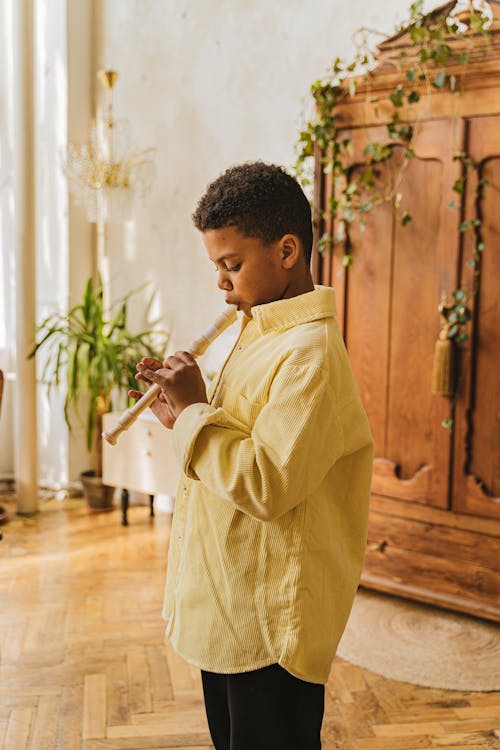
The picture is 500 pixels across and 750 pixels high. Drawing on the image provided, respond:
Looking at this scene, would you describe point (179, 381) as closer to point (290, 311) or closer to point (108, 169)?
point (290, 311)

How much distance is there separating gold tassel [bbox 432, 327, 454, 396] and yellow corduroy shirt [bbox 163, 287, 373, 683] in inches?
65.1

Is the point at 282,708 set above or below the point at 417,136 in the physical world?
below

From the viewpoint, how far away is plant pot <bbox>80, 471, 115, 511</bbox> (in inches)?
179

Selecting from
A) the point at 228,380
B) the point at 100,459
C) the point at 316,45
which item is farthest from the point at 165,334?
the point at 228,380

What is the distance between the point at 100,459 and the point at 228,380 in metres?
3.25

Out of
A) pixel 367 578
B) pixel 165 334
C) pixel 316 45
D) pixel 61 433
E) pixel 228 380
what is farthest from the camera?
pixel 61 433

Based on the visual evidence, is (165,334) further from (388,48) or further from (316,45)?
(388,48)

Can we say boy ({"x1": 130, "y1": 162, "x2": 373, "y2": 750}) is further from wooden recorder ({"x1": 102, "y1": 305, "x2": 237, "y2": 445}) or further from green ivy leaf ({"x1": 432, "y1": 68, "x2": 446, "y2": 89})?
green ivy leaf ({"x1": 432, "y1": 68, "x2": 446, "y2": 89})

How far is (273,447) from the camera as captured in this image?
4.17ft

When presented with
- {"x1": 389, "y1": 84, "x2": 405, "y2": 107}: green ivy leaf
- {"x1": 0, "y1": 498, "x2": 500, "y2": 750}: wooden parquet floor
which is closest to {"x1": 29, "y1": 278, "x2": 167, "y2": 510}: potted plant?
{"x1": 0, "y1": 498, "x2": 500, "y2": 750}: wooden parquet floor

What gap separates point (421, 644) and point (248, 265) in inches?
79.9

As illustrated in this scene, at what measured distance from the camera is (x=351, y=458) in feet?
4.72

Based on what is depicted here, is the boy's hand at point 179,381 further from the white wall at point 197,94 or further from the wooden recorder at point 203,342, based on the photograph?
the white wall at point 197,94

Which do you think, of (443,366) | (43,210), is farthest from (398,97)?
(43,210)
